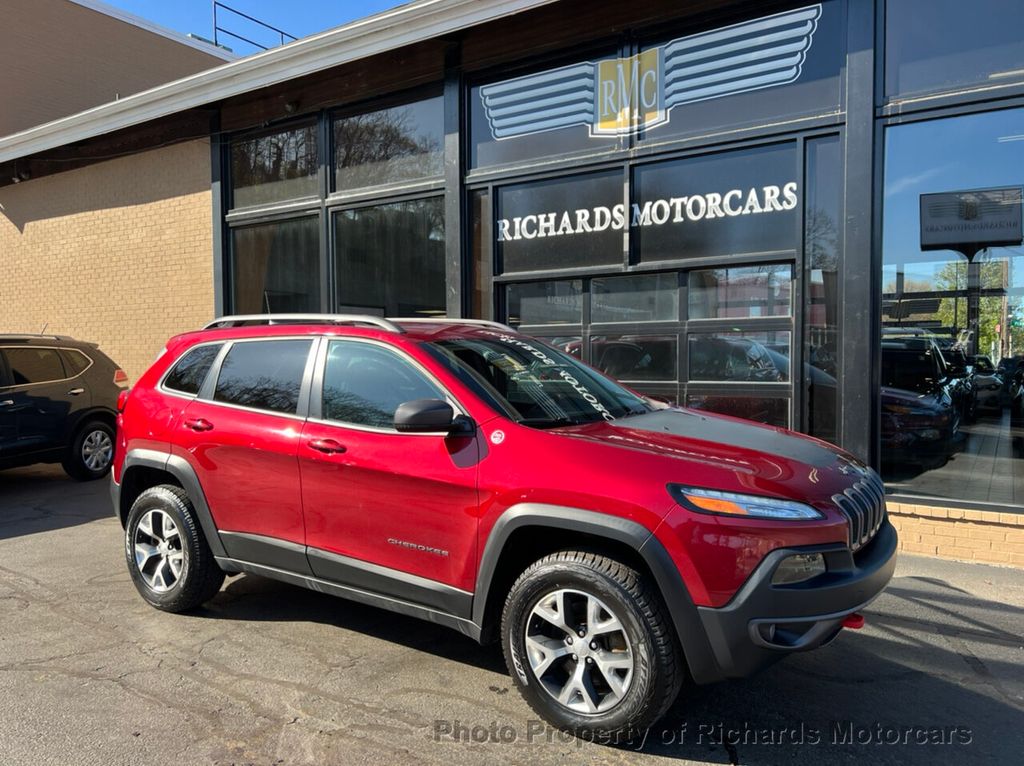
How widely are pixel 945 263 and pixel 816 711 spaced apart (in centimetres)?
409

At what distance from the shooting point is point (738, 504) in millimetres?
2713

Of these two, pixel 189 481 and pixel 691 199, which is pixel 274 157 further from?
→ pixel 189 481

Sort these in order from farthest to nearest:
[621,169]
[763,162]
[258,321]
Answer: [621,169] < [763,162] < [258,321]

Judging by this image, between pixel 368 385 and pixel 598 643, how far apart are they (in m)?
1.70

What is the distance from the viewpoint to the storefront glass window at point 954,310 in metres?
5.54

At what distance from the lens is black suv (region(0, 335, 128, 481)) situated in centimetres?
757

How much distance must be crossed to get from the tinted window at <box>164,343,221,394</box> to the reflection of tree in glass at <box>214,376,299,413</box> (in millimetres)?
209

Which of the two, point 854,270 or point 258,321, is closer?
point 258,321

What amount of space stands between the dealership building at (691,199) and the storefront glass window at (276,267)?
0.04 meters

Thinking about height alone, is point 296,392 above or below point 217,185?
below

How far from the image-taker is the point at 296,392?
12.8ft

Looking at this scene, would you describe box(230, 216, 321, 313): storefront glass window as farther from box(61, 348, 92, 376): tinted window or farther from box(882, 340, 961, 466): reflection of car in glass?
box(882, 340, 961, 466): reflection of car in glass

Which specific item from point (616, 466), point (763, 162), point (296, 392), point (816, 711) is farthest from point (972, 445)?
point (296, 392)

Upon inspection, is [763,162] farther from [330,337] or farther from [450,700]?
[450,700]
